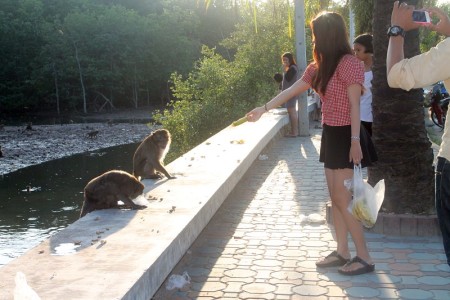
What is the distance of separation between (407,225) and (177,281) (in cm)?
258

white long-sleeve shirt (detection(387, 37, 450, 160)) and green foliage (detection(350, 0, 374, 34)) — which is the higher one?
green foliage (detection(350, 0, 374, 34))

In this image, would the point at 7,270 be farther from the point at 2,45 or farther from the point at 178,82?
the point at 2,45

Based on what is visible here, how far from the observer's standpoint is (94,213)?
6152 mm

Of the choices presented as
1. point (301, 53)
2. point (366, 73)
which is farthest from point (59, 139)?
point (366, 73)

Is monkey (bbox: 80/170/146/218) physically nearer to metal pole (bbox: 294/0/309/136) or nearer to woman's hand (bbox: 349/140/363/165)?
woman's hand (bbox: 349/140/363/165)

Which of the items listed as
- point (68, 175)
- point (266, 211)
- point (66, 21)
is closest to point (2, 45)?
point (66, 21)

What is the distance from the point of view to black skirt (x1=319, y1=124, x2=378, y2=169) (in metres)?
5.20

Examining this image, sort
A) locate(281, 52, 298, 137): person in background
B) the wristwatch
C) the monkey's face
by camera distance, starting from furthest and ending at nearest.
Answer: locate(281, 52, 298, 137): person in background
the monkey's face
the wristwatch

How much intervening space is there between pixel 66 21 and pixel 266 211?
5678 centimetres

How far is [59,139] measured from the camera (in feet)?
137

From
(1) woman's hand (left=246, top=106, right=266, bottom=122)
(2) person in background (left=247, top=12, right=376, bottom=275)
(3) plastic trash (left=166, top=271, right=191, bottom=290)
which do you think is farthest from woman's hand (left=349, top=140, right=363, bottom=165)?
(3) plastic trash (left=166, top=271, right=191, bottom=290)

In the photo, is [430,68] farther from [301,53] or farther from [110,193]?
[301,53]

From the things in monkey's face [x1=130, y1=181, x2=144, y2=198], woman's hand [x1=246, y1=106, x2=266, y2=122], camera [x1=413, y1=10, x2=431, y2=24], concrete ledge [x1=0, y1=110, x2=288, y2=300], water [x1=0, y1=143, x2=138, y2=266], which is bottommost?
water [x1=0, y1=143, x2=138, y2=266]

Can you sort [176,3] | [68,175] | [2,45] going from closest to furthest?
[68,175] → [2,45] → [176,3]
